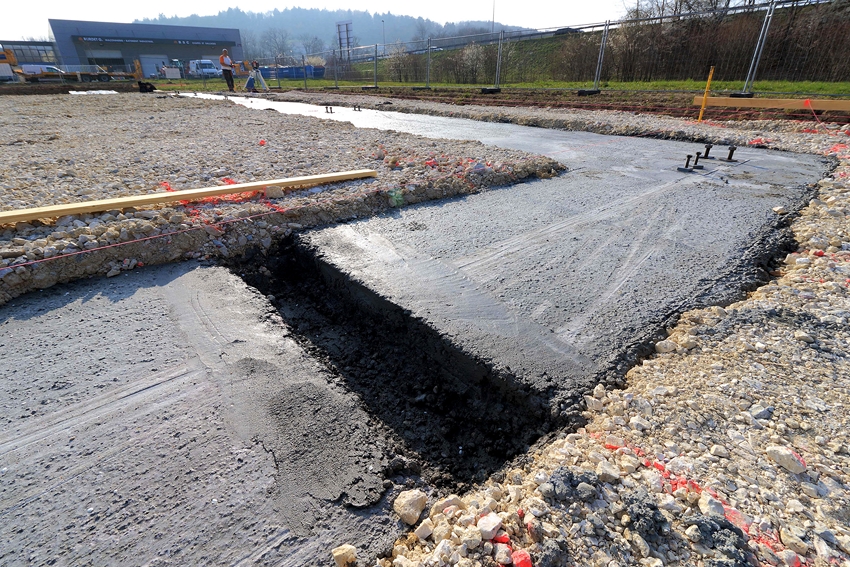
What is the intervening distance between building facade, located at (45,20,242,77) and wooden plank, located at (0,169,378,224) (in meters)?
54.9

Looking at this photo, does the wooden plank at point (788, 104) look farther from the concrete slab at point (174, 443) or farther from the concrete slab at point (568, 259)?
the concrete slab at point (174, 443)

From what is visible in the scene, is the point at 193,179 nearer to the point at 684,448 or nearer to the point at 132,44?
the point at 684,448

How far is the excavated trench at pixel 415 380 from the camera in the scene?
220cm

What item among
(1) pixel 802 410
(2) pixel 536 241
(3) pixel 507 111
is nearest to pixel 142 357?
(2) pixel 536 241

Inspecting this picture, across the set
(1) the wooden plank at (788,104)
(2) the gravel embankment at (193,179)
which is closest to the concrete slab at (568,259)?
(2) the gravel embankment at (193,179)

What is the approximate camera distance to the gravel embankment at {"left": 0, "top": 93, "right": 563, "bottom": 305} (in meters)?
3.38

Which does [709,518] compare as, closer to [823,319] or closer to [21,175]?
[823,319]

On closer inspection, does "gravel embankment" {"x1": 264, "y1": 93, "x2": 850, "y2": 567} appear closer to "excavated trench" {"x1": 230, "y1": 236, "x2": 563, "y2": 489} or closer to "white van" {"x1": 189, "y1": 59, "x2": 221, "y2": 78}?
"excavated trench" {"x1": 230, "y1": 236, "x2": 563, "y2": 489}

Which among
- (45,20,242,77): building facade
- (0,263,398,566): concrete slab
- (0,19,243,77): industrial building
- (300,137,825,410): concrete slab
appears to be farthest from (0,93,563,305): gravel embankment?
(45,20,242,77): building facade

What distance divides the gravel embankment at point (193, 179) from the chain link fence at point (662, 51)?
1033 centimetres

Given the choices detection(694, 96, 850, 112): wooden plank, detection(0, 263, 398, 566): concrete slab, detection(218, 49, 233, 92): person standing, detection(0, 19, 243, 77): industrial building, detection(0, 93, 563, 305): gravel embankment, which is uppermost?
detection(0, 19, 243, 77): industrial building

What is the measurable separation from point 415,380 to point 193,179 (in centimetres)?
397

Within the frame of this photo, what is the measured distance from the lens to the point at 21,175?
4961mm

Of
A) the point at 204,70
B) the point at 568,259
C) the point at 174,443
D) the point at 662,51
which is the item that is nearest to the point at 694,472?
the point at 568,259
